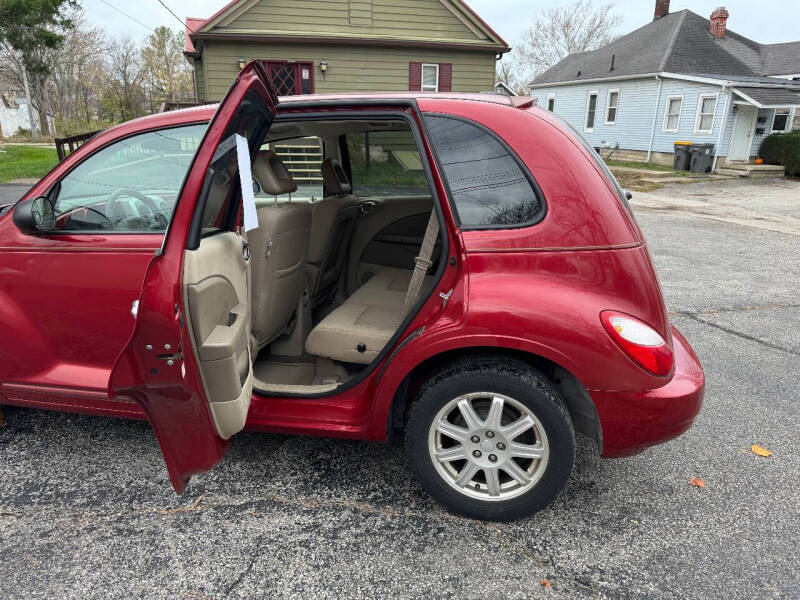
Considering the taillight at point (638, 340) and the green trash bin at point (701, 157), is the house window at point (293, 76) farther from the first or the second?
the taillight at point (638, 340)

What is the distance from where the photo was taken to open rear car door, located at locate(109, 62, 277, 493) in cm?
190

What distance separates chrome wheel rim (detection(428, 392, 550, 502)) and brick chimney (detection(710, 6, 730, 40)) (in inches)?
1072

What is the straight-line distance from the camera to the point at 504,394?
2.20 m

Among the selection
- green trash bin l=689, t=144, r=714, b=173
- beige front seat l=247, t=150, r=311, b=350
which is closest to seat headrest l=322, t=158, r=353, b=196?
beige front seat l=247, t=150, r=311, b=350

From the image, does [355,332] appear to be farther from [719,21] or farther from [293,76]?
[719,21]

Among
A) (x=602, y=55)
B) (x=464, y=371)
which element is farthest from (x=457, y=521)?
(x=602, y=55)

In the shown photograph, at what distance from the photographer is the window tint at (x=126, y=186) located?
2.54m

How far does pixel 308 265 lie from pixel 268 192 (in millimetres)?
684

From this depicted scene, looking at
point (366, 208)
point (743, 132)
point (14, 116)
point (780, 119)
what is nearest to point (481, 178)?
point (366, 208)

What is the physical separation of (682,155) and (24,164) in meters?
21.4

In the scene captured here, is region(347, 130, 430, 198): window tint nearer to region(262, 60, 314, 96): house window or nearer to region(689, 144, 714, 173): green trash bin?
region(262, 60, 314, 96): house window

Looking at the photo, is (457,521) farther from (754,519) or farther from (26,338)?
(26,338)

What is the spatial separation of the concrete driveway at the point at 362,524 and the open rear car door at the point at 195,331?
430 millimetres

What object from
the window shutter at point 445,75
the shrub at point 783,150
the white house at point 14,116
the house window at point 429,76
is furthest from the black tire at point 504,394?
the white house at point 14,116
